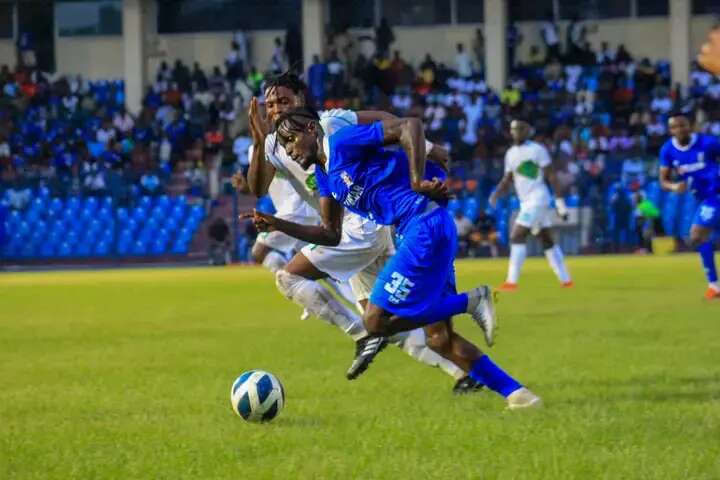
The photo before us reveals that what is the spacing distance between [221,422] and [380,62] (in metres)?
34.8

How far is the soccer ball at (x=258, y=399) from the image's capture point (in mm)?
8344

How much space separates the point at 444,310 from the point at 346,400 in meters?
1.41

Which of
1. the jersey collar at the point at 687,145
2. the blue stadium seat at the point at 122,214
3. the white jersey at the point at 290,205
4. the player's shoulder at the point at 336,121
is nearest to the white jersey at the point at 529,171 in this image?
the jersey collar at the point at 687,145

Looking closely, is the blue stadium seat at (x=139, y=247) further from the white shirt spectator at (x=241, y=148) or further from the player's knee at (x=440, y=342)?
the player's knee at (x=440, y=342)

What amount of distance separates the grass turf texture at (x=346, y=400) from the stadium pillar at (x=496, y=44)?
78.1ft

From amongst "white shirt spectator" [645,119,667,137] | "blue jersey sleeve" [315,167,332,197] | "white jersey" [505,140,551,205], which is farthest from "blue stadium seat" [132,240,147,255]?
"blue jersey sleeve" [315,167,332,197]

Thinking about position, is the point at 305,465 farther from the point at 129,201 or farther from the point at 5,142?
the point at 5,142

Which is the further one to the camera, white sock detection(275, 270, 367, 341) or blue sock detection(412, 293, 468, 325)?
white sock detection(275, 270, 367, 341)

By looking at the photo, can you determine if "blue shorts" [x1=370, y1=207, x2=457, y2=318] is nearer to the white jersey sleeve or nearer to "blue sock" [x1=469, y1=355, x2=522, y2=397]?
"blue sock" [x1=469, y1=355, x2=522, y2=397]

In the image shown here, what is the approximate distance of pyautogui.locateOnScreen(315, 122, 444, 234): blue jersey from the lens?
8.05 metres

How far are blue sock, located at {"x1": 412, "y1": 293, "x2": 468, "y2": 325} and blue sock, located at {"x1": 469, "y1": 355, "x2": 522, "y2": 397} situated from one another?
325 mm

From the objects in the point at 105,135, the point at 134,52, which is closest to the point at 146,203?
the point at 105,135

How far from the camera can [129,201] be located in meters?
38.5

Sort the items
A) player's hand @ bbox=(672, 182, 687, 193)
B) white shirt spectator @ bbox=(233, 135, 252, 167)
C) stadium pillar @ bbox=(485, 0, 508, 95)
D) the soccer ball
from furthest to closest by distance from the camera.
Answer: stadium pillar @ bbox=(485, 0, 508, 95) → white shirt spectator @ bbox=(233, 135, 252, 167) → player's hand @ bbox=(672, 182, 687, 193) → the soccer ball
